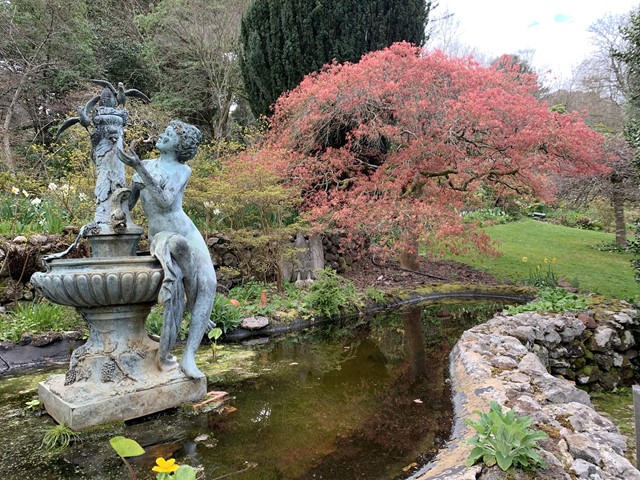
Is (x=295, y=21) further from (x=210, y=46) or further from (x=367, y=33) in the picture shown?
(x=210, y=46)

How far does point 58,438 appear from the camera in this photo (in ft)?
8.27

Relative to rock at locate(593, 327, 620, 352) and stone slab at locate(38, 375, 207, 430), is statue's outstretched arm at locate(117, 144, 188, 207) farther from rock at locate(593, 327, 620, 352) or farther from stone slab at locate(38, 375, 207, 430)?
rock at locate(593, 327, 620, 352)

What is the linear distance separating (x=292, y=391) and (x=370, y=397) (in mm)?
600

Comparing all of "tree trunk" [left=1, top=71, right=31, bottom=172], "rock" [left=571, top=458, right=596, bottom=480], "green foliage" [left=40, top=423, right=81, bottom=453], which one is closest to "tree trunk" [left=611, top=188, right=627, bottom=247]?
"rock" [left=571, top=458, right=596, bottom=480]

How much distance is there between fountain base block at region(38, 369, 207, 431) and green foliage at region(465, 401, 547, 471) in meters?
1.92

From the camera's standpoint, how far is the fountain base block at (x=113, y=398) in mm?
2648

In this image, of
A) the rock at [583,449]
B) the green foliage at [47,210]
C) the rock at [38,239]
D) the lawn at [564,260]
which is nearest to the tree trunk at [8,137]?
the green foliage at [47,210]

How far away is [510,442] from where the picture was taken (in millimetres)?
1847

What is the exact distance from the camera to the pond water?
7.48 feet

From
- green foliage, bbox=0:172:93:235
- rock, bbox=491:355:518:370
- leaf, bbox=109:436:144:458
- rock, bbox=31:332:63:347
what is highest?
green foliage, bbox=0:172:93:235

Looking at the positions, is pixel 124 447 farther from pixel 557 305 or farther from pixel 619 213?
pixel 619 213

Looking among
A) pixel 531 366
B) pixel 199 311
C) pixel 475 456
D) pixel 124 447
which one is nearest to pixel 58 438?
pixel 199 311

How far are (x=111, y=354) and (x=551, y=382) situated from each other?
2933 mm

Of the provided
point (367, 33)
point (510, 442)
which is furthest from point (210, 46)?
point (510, 442)
